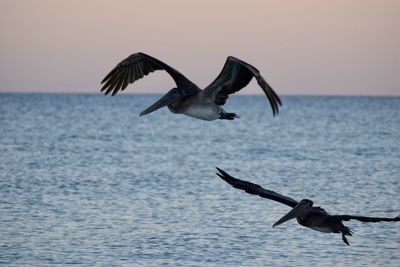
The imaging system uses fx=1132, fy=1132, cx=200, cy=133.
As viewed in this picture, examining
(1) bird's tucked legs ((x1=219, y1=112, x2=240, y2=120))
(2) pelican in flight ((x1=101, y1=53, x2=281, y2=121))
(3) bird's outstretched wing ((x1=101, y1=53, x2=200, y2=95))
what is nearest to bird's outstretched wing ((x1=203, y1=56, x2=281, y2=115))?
(2) pelican in flight ((x1=101, y1=53, x2=281, y2=121))

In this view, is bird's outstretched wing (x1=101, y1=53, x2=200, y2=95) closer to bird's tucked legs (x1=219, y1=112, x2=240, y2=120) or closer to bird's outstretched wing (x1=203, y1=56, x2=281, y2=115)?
bird's outstretched wing (x1=203, y1=56, x2=281, y2=115)

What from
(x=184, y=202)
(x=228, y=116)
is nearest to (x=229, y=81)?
(x=228, y=116)

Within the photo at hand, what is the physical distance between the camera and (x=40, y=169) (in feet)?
108

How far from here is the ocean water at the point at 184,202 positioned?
17578 millimetres

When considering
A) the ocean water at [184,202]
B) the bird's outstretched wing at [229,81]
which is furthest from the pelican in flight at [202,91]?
the ocean water at [184,202]

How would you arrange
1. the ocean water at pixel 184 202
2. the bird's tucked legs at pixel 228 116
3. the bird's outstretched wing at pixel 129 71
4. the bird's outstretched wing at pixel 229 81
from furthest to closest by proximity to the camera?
the ocean water at pixel 184 202, the bird's outstretched wing at pixel 129 71, the bird's outstretched wing at pixel 229 81, the bird's tucked legs at pixel 228 116

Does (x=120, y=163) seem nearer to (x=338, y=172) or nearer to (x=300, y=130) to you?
(x=338, y=172)

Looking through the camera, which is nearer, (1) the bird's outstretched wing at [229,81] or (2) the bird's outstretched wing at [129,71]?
(1) the bird's outstretched wing at [229,81]

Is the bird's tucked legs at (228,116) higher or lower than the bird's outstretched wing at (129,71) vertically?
lower

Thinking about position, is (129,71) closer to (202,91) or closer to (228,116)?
(202,91)

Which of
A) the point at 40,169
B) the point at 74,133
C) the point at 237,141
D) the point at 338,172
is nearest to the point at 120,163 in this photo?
the point at 40,169

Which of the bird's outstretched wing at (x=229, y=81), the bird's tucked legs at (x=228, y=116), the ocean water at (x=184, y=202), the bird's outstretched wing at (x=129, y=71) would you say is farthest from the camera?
the ocean water at (x=184, y=202)

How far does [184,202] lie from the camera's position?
79.8 ft

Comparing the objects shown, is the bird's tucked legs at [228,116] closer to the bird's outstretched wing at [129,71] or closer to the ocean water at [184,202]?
the bird's outstretched wing at [129,71]
